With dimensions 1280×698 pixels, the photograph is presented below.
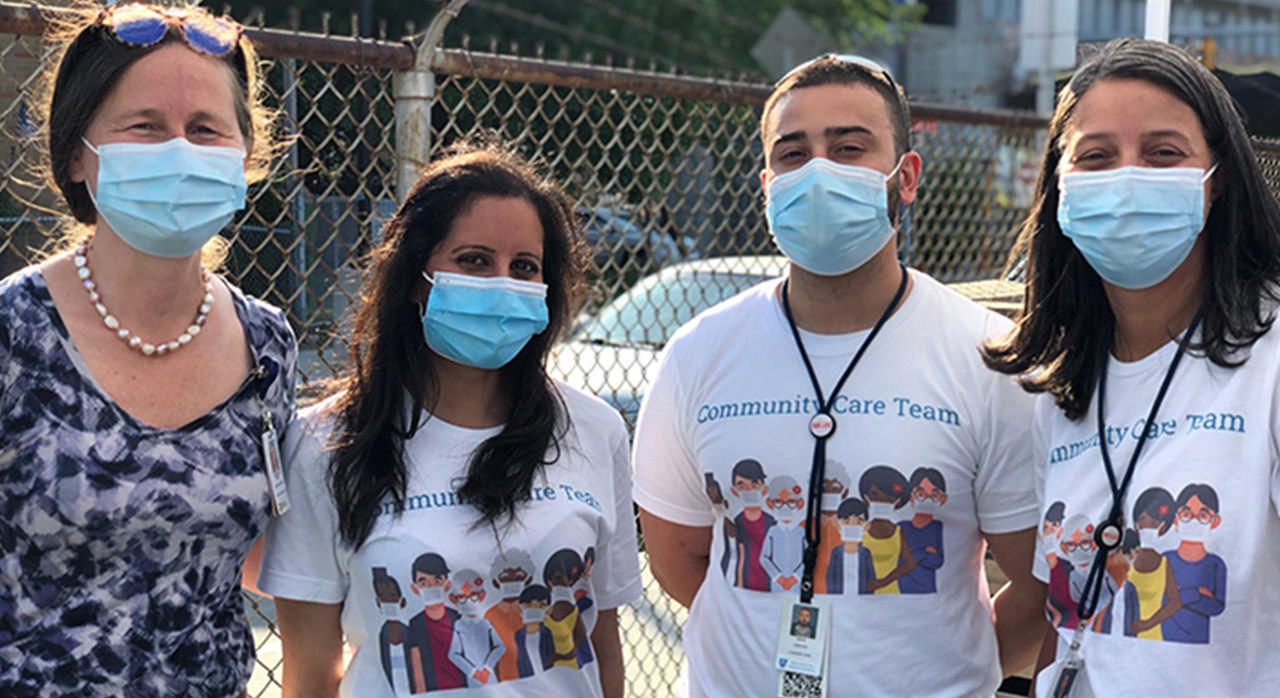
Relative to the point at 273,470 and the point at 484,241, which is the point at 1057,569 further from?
the point at 273,470

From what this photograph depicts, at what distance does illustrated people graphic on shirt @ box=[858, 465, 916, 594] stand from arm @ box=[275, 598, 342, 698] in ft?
3.39

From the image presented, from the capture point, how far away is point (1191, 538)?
2227mm

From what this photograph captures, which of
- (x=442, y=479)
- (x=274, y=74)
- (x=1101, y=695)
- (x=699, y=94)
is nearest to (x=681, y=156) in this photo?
(x=699, y=94)

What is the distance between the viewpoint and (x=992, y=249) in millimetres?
7516

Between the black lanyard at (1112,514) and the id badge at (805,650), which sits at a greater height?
the black lanyard at (1112,514)

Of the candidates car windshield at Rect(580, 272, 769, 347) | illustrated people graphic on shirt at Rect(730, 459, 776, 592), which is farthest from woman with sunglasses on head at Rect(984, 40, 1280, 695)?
car windshield at Rect(580, 272, 769, 347)

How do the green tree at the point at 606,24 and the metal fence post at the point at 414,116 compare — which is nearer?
the metal fence post at the point at 414,116

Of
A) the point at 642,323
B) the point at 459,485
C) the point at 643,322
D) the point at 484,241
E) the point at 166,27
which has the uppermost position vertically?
the point at 166,27

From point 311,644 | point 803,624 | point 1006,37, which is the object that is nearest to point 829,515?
point 803,624

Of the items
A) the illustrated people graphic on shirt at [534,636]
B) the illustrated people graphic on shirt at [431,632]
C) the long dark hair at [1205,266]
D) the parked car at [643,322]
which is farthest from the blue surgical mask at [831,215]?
the parked car at [643,322]

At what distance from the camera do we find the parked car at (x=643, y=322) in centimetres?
643

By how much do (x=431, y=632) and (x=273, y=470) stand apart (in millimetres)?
418

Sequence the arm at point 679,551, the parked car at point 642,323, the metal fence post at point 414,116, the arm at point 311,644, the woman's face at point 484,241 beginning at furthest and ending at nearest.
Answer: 1. the parked car at point 642,323
2. the metal fence post at point 414,116
3. the arm at point 679,551
4. the woman's face at point 484,241
5. the arm at point 311,644

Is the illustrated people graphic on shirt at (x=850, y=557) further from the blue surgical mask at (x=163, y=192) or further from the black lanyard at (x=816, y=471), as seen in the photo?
the blue surgical mask at (x=163, y=192)
